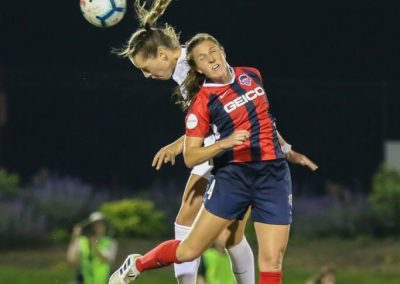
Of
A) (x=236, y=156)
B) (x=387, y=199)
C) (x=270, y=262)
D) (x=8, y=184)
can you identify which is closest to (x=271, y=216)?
(x=270, y=262)

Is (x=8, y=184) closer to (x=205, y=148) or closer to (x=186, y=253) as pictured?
(x=186, y=253)

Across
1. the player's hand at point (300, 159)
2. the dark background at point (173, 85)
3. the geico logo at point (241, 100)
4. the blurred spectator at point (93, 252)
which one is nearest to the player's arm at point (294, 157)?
the player's hand at point (300, 159)

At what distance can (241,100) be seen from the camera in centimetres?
A: 940

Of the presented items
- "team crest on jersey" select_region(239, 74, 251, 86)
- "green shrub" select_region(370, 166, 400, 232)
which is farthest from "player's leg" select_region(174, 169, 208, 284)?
"green shrub" select_region(370, 166, 400, 232)

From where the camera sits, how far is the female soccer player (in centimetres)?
938

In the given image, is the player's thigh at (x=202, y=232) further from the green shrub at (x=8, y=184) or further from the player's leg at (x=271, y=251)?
the green shrub at (x=8, y=184)

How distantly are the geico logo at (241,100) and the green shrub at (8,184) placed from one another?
11.6 metres

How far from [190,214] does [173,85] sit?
11993 millimetres

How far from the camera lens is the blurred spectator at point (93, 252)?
15828 mm

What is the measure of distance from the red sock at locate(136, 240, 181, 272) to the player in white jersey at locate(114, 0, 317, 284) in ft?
0.80

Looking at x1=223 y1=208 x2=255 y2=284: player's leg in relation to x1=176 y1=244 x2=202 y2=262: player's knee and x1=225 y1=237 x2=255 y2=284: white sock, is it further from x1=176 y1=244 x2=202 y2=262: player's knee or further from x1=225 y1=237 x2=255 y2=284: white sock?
x1=176 y1=244 x2=202 y2=262: player's knee

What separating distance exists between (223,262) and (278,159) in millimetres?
6201

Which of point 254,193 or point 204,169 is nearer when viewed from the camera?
point 254,193

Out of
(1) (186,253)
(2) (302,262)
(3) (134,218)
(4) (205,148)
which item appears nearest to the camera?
(4) (205,148)
